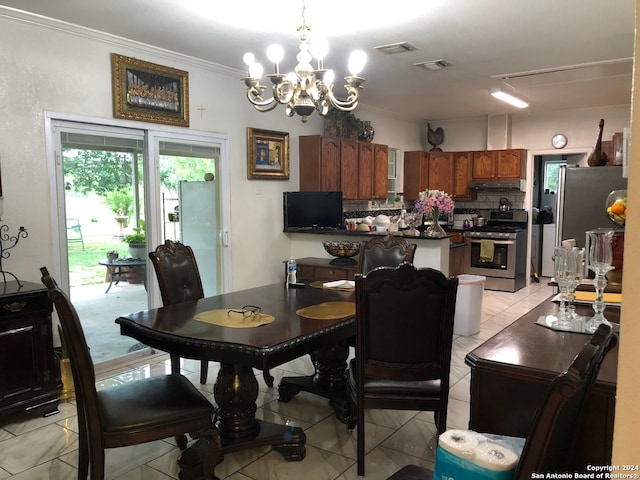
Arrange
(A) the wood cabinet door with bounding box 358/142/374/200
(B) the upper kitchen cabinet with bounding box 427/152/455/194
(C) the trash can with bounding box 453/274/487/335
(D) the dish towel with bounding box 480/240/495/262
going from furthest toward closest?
1. (B) the upper kitchen cabinet with bounding box 427/152/455/194
2. (D) the dish towel with bounding box 480/240/495/262
3. (A) the wood cabinet door with bounding box 358/142/374/200
4. (C) the trash can with bounding box 453/274/487/335

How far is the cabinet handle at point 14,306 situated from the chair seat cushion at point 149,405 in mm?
1169

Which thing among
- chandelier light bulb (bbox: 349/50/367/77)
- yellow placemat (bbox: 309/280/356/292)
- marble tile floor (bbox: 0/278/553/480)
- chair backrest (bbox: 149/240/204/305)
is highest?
chandelier light bulb (bbox: 349/50/367/77)

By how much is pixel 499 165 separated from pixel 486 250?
1427 mm

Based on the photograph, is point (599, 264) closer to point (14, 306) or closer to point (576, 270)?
point (576, 270)

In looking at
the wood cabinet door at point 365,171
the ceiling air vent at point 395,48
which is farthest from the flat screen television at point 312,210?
the ceiling air vent at point 395,48

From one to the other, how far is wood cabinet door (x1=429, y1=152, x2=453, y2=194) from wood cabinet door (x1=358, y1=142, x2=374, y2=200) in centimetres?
192

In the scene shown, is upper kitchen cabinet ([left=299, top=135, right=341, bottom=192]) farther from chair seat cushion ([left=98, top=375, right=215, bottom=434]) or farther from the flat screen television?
chair seat cushion ([left=98, top=375, right=215, bottom=434])

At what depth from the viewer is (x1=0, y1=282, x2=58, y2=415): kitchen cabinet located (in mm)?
3051

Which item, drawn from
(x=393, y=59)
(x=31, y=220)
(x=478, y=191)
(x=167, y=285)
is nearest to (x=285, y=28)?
(x=393, y=59)

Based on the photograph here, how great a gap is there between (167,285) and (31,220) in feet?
3.85

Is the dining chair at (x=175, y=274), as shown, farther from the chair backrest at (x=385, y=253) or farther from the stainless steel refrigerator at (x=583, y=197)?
the stainless steel refrigerator at (x=583, y=197)

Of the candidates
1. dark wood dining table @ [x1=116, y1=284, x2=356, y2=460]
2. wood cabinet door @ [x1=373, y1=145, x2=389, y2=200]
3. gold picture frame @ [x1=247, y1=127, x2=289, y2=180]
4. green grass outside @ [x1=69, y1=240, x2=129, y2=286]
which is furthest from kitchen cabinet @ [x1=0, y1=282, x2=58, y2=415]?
wood cabinet door @ [x1=373, y1=145, x2=389, y2=200]

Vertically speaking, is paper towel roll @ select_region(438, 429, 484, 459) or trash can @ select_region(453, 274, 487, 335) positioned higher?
paper towel roll @ select_region(438, 429, 484, 459)

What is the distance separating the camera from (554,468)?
3.92 feet
